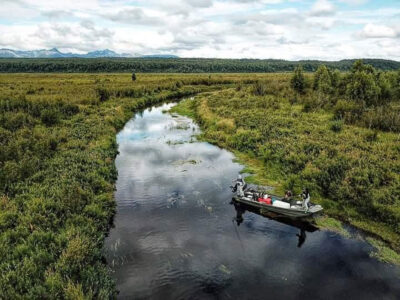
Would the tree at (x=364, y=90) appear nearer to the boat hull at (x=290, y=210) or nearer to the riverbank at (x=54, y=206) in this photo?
the boat hull at (x=290, y=210)

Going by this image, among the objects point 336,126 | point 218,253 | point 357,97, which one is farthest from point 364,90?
point 218,253

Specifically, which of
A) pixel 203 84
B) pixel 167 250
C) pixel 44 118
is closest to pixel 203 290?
pixel 167 250

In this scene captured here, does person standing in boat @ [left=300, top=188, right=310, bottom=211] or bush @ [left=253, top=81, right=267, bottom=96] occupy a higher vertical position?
bush @ [left=253, top=81, right=267, bottom=96]

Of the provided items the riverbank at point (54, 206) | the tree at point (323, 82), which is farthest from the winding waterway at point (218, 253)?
the tree at point (323, 82)

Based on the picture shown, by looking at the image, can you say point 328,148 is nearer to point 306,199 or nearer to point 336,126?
point 336,126

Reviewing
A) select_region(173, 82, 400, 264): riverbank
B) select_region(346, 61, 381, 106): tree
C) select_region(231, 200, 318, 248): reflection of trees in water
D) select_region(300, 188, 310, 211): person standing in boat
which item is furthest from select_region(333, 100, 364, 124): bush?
select_region(231, 200, 318, 248): reflection of trees in water

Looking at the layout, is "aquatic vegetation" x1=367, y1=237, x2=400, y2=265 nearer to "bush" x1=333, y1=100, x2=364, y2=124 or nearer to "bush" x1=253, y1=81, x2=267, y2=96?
"bush" x1=333, y1=100, x2=364, y2=124
